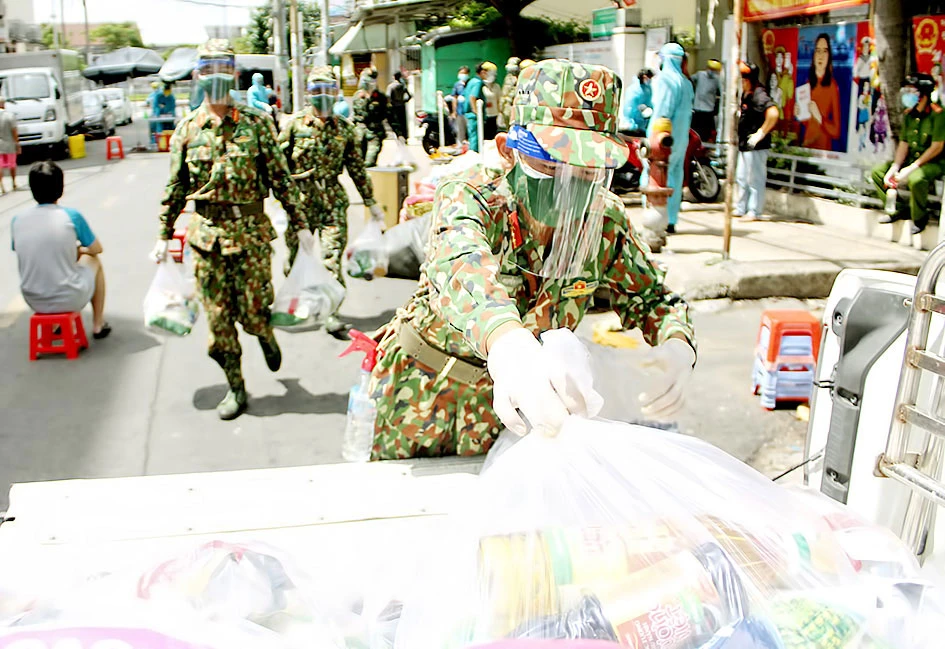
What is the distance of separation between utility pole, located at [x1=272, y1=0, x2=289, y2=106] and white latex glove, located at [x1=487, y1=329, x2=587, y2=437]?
2519 centimetres

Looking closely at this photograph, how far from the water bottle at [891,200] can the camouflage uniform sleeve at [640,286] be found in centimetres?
730

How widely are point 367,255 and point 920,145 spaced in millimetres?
5285

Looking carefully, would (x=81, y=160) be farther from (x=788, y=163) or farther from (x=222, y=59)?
(x=222, y=59)

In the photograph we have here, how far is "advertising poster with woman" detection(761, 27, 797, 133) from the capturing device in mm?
11328

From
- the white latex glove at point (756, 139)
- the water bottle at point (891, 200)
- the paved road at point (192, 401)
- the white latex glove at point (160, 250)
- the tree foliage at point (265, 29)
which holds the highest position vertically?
the tree foliage at point (265, 29)

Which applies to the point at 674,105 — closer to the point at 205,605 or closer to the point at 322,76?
the point at 322,76

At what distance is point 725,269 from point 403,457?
5.50 m

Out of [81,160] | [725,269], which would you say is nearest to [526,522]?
[725,269]

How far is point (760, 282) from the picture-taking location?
7.17 meters

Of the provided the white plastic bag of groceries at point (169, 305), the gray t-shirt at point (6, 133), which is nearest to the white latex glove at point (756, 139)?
the white plastic bag of groceries at point (169, 305)

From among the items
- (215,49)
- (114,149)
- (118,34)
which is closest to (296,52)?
(114,149)

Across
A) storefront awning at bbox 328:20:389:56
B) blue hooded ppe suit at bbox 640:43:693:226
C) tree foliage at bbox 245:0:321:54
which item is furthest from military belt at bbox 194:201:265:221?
tree foliage at bbox 245:0:321:54

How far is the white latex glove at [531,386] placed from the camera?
1.49 m

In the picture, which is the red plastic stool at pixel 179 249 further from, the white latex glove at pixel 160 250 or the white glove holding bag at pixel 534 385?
the white glove holding bag at pixel 534 385
